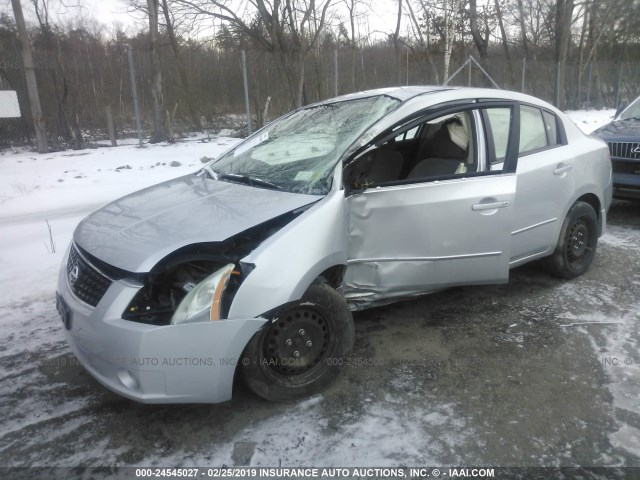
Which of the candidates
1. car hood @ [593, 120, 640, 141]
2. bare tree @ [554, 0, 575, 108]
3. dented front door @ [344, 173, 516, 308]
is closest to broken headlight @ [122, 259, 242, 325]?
dented front door @ [344, 173, 516, 308]

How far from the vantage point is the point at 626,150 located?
5957 millimetres

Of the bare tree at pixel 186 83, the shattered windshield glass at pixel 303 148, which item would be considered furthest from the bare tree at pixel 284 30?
the shattered windshield glass at pixel 303 148

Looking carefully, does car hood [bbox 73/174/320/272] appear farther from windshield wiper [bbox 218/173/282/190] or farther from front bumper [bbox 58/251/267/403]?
front bumper [bbox 58/251/267/403]

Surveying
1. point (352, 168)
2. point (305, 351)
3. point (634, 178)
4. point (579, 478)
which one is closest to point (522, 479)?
point (579, 478)

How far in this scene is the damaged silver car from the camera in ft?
7.59

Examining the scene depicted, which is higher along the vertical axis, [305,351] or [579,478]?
[305,351]

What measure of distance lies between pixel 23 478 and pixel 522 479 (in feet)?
7.20

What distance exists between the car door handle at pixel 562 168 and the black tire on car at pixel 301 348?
2.19 meters

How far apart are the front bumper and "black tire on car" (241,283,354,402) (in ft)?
0.52

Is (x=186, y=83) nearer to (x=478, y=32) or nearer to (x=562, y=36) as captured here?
(x=478, y=32)

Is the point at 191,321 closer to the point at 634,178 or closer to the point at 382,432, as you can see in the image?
the point at 382,432

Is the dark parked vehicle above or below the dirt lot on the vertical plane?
above

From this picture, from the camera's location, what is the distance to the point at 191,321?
2258 mm

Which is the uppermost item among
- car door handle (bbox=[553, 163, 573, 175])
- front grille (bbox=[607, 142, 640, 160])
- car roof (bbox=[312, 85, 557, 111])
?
car roof (bbox=[312, 85, 557, 111])
